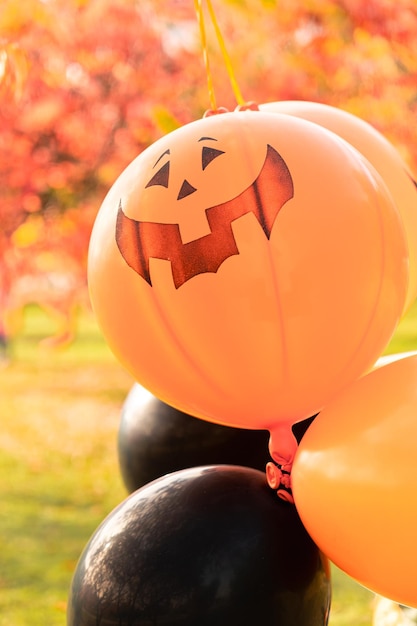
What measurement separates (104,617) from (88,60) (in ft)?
13.7

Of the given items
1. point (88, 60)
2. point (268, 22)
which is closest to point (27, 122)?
point (88, 60)

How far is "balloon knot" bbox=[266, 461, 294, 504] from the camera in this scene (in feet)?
4.56

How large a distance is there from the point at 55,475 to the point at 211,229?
188 inches

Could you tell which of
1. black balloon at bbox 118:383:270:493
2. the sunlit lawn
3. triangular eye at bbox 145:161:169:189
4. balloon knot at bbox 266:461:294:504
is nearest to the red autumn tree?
the sunlit lawn

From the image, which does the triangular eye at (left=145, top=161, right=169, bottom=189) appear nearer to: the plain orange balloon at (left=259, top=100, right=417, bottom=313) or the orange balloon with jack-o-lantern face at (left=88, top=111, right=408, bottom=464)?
the orange balloon with jack-o-lantern face at (left=88, top=111, right=408, bottom=464)

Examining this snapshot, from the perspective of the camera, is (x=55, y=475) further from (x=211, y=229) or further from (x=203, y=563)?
(x=211, y=229)

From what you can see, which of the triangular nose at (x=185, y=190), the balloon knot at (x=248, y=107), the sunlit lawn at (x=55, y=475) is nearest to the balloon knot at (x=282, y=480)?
the triangular nose at (x=185, y=190)

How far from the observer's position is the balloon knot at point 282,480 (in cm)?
139

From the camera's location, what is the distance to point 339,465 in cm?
120

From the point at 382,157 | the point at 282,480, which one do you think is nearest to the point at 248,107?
the point at 382,157

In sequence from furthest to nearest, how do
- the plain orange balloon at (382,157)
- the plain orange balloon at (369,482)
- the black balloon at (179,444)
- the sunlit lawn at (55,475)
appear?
the sunlit lawn at (55,475) < the black balloon at (179,444) < the plain orange balloon at (382,157) < the plain orange balloon at (369,482)

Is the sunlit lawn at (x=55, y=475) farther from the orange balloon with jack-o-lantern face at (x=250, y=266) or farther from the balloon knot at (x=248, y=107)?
the balloon knot at (x=248, y=107)

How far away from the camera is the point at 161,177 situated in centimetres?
129

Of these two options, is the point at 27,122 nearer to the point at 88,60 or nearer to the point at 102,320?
the point at 88,60
